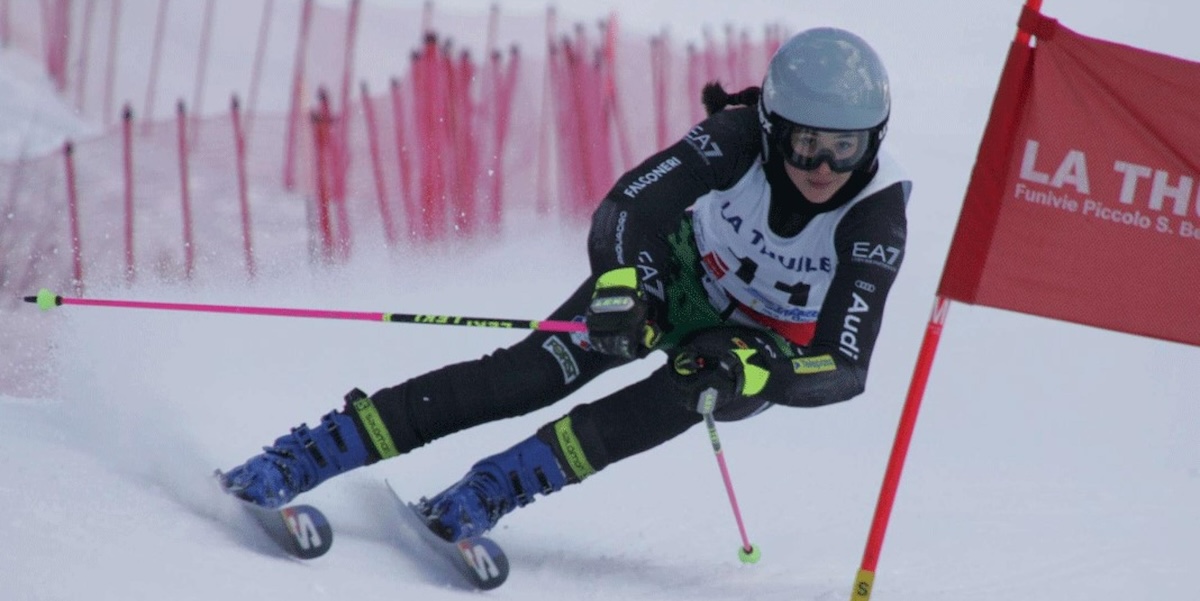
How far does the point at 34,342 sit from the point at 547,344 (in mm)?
3348

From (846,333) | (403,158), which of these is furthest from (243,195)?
(846,333)

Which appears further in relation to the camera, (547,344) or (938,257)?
(938,257)

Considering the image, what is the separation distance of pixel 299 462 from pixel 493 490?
0.48 metres

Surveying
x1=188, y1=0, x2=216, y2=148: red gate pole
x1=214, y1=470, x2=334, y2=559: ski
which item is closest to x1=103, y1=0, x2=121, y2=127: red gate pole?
x1=188, y1=0, x2=216, y2=148: red gate pole

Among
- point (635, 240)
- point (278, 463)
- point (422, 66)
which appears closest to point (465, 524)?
point (278, 463)

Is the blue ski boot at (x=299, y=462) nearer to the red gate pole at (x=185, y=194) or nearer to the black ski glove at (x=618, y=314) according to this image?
the black ski glove at (x=618, y=314)

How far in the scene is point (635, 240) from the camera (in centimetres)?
334

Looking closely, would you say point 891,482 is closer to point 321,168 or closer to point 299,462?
point 299,462

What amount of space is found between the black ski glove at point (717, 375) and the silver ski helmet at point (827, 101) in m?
0.50

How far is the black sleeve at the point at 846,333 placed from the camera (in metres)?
3.08

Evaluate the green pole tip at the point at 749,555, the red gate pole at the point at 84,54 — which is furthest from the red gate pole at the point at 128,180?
the green pole tip at the point at 749,555

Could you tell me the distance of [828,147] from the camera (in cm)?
323

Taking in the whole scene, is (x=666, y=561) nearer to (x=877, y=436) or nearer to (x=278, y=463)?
(x=278, y=463)

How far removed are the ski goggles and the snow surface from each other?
1.14 m
